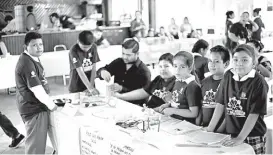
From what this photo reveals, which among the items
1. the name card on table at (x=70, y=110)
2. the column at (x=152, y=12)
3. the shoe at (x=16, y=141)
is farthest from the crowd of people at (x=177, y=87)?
the column at (x=152, y=12)

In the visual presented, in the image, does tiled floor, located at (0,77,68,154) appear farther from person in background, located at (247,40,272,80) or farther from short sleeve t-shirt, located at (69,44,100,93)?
person in background, located at (247,40,272,80)

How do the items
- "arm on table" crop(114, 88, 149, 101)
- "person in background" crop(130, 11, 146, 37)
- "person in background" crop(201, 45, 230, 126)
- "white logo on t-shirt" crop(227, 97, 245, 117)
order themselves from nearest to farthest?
"white logo on t-shirt" crop(227, 97, 245, 117), "person in background" crop(201, 45, 230, 126), "arm on table" crop(114, 88, 149, 101), "person in background" crop(130, 11, 146, 37)

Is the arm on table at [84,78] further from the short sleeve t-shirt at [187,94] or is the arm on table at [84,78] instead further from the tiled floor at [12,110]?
the short sleeve t-shirt at [187,94]

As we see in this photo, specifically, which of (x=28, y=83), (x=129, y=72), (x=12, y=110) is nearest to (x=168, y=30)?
(x=12, y=110)

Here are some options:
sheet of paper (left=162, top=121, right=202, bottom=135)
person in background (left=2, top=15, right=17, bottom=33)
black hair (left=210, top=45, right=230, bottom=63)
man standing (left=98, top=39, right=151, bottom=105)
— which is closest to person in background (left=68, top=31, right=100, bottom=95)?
man standing (left=98, top=39, right=151, bottom=105)

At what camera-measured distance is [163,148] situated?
2.31m

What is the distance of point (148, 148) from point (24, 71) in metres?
1.48

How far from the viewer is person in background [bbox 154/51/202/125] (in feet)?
9.28

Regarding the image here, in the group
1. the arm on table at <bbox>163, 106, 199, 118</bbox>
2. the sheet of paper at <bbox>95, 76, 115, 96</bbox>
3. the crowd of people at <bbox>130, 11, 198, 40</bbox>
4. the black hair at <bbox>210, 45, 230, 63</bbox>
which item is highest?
the crowd of people at <bbox>130, 11, 198, 40</bbox>

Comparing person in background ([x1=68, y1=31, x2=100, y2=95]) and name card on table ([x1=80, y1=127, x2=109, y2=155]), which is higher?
person in background ([x1=68, y1=31, x2=100, y2=95])

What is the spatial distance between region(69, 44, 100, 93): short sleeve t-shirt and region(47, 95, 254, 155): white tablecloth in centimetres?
81

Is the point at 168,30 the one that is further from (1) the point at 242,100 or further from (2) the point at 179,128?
(1) the point at 242,100

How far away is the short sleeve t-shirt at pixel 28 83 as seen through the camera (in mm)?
3248

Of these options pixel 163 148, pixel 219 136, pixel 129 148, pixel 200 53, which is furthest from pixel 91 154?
pixel 200 53
